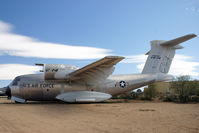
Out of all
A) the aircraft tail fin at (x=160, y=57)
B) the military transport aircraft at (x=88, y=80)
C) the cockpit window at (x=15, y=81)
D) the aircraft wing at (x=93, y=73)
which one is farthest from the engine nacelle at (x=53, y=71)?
the aircraft tail fin at (x=160, y=57)

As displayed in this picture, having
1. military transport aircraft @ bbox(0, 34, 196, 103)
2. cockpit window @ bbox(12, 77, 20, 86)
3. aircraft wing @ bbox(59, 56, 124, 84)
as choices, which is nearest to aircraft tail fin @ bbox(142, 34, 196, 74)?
military transport aircraft @ bbox(0, 34, 196, 103)

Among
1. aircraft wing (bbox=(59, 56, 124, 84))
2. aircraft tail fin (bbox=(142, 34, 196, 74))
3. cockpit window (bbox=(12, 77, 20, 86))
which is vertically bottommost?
cockpit window (bbox=(12, 77, 20, 86))

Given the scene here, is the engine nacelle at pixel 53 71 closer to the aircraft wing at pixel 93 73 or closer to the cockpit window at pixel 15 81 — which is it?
the aircraft wing at pixel 93 73

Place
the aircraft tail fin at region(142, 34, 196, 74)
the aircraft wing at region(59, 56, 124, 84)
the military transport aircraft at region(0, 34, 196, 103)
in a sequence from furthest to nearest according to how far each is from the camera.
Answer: the aircraft tail fin at region(142, 34, 196, 74), the military transport aircraft at region(0, 34, 196, 103), the aircraft wing at region(59, 56, 124, 84)

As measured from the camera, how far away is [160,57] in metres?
15.5

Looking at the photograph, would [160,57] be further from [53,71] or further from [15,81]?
[15,81]

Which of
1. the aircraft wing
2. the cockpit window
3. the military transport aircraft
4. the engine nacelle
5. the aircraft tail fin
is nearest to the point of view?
the aircraft wing

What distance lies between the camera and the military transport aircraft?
1249 centimetres

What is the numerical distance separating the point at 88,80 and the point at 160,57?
247 inches

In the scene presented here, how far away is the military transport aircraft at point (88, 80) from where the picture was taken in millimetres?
12492

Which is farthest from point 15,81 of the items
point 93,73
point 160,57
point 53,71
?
point 160,57

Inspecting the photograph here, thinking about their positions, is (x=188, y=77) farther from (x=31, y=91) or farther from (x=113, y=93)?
(x=31, y=91)

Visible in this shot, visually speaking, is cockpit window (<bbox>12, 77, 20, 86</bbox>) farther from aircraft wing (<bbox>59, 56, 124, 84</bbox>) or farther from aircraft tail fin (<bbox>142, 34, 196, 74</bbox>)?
aircraft tail fin (<bbox>142, 34, 196, 74</bbox>)

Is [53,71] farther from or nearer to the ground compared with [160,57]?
nearer to the ground
